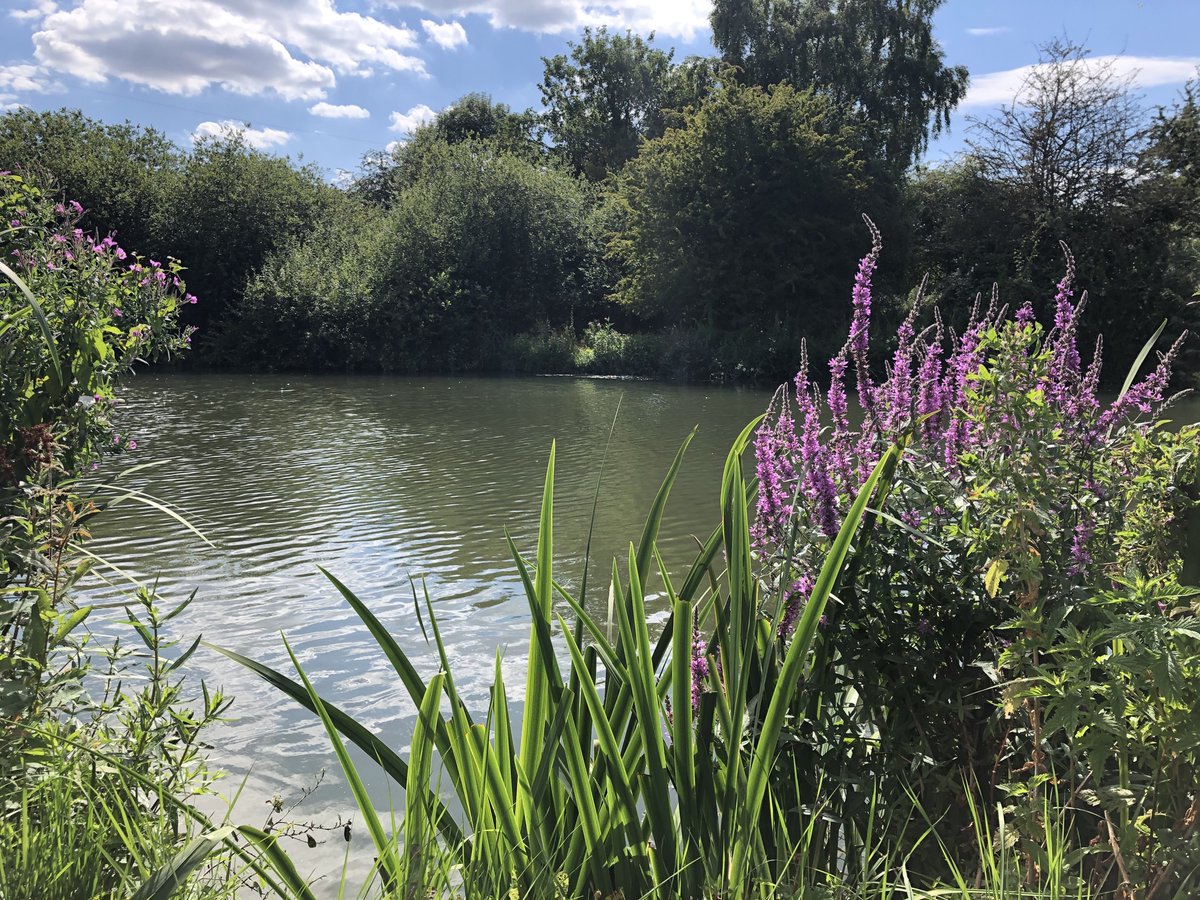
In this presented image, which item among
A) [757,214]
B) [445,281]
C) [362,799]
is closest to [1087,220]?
[757,214]

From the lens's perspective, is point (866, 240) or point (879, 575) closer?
point (879, 575)

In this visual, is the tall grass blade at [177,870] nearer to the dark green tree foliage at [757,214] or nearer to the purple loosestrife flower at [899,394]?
the purple loosestrife flower at [899,394]

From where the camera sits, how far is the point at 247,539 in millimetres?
8086

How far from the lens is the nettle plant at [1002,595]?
144 centimetres

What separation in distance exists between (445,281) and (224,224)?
364 inches

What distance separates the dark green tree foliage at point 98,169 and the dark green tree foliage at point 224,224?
0.83 m

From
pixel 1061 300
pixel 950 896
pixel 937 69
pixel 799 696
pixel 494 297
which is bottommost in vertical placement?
pixel 950 896

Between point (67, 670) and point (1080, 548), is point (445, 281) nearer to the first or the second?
point (67, 670)

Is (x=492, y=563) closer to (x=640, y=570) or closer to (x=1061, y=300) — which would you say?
(x=1061, y=300)

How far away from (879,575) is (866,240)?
84.7ft

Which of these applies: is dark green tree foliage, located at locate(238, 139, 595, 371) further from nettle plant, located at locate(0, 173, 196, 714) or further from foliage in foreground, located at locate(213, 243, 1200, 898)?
foliage in foreground, located at locate(213, 243, 1200, 898)

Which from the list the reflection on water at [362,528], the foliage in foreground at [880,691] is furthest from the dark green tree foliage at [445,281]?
the foliage in foreground at [880,691]

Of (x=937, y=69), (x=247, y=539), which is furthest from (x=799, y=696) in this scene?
(x=937, y=69)

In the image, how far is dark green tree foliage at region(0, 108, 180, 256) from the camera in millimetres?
32875
